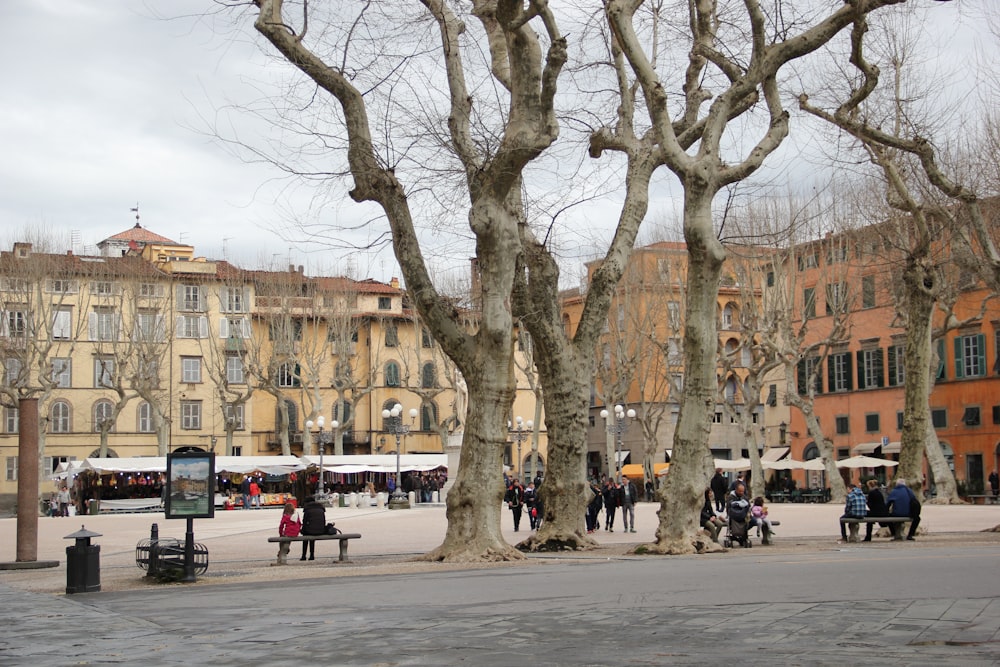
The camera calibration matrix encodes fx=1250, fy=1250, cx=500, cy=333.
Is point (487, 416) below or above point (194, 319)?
below

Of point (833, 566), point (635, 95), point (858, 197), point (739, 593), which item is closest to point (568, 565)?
point (833, 566)

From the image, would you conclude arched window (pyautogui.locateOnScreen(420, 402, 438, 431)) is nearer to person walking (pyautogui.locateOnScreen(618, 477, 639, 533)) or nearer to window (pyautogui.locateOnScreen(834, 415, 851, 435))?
window (pyautogui.locateOnScreen(834, 415, 851, 435))

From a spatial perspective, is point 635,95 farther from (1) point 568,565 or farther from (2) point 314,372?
(2) point 314,372

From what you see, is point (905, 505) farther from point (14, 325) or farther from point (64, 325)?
point (64, 325)

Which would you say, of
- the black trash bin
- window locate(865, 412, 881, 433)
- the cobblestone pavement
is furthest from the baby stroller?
window locate(865, 412, 881, 433)

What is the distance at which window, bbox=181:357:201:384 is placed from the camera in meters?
74.4

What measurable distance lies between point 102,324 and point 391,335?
59.2ft

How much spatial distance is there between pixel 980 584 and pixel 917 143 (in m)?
14.2

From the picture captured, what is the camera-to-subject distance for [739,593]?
12180 millimetres

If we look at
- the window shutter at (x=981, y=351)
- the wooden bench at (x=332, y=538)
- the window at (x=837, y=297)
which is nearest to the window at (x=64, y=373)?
the window at (x=837, y=297)

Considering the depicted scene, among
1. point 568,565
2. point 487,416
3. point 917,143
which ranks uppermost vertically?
point 917,143

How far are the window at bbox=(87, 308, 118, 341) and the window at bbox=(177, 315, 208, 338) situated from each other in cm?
469

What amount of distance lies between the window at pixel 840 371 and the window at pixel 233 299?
31920 mm

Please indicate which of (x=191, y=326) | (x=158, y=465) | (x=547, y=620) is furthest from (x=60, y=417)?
(x=547, y=620)
